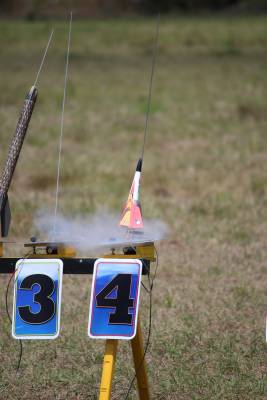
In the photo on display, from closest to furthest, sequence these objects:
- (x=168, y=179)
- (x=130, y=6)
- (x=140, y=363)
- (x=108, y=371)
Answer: (x=108, y=371) < (x=140, y=363) < (x=168, y=179) < (x=130, y=6)

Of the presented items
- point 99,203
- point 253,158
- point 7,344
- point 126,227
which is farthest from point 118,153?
point 126,227

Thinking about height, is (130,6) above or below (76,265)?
above

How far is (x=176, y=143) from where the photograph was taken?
11.5 meters

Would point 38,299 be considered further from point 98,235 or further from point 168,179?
point 168,179

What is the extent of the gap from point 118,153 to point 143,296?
536cm

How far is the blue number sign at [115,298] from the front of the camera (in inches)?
131

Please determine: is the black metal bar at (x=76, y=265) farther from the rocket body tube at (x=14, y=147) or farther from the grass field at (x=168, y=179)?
the grass field at (x=168, y=179)

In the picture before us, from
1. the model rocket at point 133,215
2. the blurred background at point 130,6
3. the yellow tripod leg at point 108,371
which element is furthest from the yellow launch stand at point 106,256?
the blurred background at point 130,6

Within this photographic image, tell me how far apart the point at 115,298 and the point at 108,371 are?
270 millimetres

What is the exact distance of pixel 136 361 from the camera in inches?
144

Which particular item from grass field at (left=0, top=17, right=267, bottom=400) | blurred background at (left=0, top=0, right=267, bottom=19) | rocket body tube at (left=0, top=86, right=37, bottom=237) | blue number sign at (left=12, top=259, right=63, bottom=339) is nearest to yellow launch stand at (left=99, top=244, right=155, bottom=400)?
blue number sign at (left=12, top=259, right=63, bottom=339)

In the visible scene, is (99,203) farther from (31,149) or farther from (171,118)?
(171,118)

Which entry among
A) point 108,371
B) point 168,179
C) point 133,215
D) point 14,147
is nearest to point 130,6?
point 168,179

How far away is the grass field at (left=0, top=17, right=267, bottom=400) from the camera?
446 centimetres
